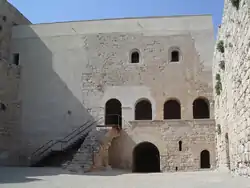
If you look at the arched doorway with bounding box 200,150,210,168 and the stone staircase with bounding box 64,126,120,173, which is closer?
the stone staircase with bounding box 64,126,120,173

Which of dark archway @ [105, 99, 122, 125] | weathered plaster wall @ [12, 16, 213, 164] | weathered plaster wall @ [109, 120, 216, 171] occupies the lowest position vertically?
weathered plaster wall @ [109, 120, 216, 171]

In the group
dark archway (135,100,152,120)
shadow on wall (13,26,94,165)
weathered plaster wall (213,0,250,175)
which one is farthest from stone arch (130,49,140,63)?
weathered plaster wall (213,0,250,175)

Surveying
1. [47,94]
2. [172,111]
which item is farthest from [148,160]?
[47,94]

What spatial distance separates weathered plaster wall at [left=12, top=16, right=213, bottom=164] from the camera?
22.2 metres

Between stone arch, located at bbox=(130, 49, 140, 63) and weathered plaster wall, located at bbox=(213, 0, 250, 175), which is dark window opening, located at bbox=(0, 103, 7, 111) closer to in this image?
stone arch, located at bbox=(130, 49, 140, 63)

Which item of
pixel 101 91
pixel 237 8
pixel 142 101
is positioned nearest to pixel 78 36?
pixel 101 91

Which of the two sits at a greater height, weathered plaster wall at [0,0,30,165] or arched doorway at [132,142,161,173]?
weathered plaster wall at [0,0,30,165]

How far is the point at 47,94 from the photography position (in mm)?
23438

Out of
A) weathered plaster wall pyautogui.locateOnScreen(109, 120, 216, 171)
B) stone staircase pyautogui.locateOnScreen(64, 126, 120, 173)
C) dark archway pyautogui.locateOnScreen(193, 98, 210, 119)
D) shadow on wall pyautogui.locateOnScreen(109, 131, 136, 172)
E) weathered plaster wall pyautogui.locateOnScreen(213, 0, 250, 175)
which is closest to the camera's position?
weathered plaster wall pyautogui.locateOnScreen(213, 0, 250, 175)

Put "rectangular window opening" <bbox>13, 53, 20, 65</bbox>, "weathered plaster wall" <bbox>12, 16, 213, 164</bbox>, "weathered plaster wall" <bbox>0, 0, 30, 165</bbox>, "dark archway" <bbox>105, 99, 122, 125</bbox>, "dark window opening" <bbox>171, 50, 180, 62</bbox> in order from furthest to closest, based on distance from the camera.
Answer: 1. "rectangular window opening" <bbox>13, 53, 20, 65</bbox>
2. "dark archway" <bbox>105, 99, 122, 125</bbox>
3. "dark window opening" <bbox>171, 50, 180, 62</bbox>
4. "weathered plaster wall" <bbox>0, 0, 30, 165</bbox>
5. "weathered plaster wall" <bbox>12, 16, 213, 164</bbox>

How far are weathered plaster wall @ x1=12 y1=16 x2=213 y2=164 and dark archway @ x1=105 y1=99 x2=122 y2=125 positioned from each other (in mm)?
835

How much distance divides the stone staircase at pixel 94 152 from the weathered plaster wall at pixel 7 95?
21.1 feet

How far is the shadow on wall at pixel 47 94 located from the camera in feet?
75.0

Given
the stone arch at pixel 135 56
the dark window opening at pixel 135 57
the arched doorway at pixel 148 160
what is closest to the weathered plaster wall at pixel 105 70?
the stone arch at pixel 135 56
